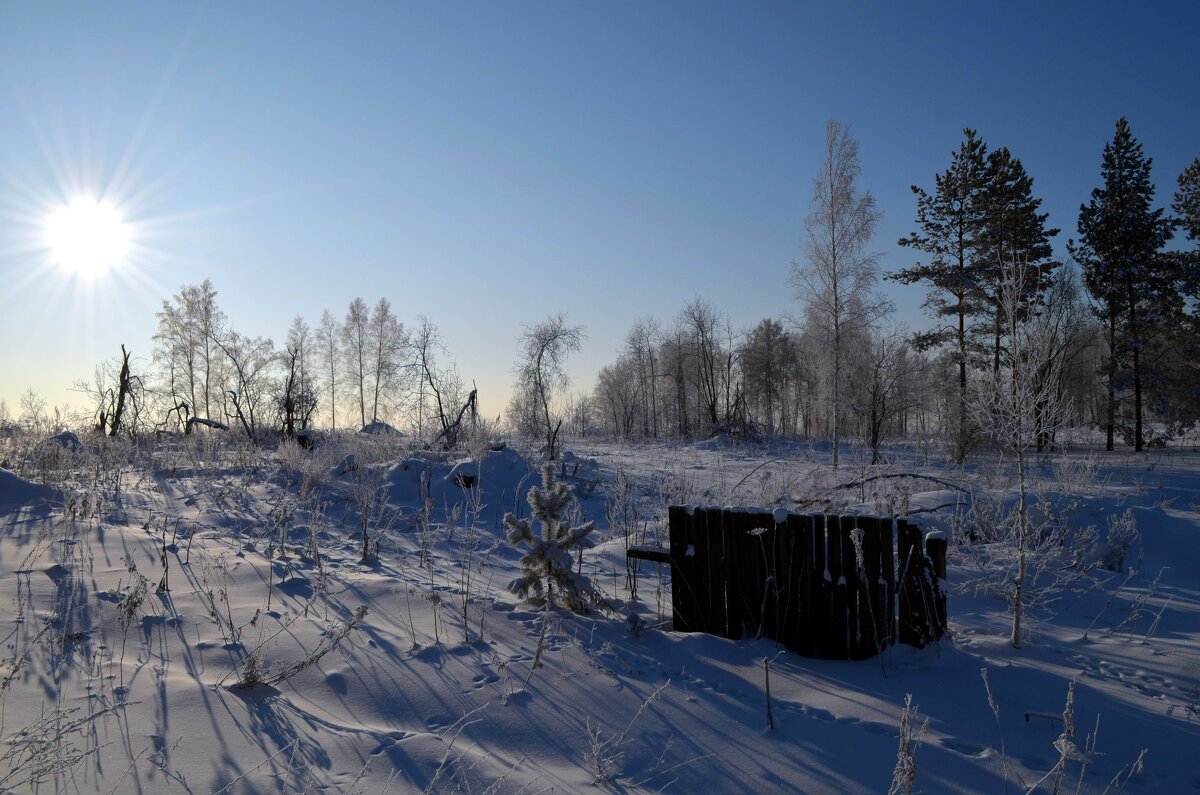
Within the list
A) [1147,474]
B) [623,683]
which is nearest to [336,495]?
[623,683]

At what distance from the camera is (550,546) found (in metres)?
5.27

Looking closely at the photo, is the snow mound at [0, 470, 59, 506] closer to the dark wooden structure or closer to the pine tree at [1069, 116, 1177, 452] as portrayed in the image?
the dark wooden structure

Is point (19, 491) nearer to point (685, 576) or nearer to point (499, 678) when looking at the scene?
point (499, 678)

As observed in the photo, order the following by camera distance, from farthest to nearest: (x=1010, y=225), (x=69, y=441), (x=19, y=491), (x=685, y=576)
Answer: (x=1010, y=225)
(x=69, y=441)
(x=19, y=491)
(x=685, y=576)

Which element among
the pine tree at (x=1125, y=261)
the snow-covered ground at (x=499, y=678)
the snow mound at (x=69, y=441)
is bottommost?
the snow-covered ground at (x=499, y=678)

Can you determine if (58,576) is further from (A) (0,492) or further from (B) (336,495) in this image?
(B) (336,495)

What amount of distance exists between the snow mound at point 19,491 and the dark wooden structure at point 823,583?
835 cm

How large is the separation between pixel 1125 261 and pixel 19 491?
3011cm

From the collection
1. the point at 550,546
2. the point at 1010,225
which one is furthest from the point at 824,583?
the point at 1010,225

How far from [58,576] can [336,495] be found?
5137 millimetres

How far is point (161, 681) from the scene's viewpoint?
3650 mm

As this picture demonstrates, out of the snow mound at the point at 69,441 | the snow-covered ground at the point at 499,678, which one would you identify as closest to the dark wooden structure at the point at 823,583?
the snow-covered ground at the point at 499,678

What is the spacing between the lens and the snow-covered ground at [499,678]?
10.1 ft

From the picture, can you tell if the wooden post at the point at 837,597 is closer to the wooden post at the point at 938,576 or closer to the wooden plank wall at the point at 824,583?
the wooden plank wall at the point at 824,583
